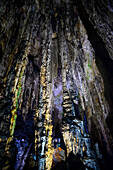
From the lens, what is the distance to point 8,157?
7.73ft

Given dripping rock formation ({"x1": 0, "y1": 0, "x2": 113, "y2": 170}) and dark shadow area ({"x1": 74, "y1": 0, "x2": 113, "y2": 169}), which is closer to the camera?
dripping rock formation ({"x1": 0, "y1": 0, "x2": 113, "y2": 170})

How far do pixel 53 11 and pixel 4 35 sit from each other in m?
2.31

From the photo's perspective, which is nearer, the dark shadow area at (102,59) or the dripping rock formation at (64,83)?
the dripping rock formation at (64,83)

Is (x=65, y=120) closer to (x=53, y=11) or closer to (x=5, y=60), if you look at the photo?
(x=5, y=60)

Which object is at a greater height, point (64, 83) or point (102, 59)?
point (102, 59)

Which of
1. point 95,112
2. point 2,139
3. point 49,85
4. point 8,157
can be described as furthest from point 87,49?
point 8,157

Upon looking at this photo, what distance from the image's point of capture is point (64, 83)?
3.02 meters

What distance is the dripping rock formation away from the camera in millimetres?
2377

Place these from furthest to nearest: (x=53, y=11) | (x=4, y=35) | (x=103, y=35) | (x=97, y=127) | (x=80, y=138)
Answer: (x=53, y=11) → (x=4, y=35) → (x=97, y=127) → (x=103, y=35) → (x=80, y=138)

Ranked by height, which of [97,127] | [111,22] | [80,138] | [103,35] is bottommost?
[80,138]

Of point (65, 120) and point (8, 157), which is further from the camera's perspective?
point (65, 120)

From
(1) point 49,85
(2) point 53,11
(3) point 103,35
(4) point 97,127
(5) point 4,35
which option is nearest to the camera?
(3) point 103,35

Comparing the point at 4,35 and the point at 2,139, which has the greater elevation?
the point at 4,35

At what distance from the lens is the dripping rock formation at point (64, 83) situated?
2.38 meters
